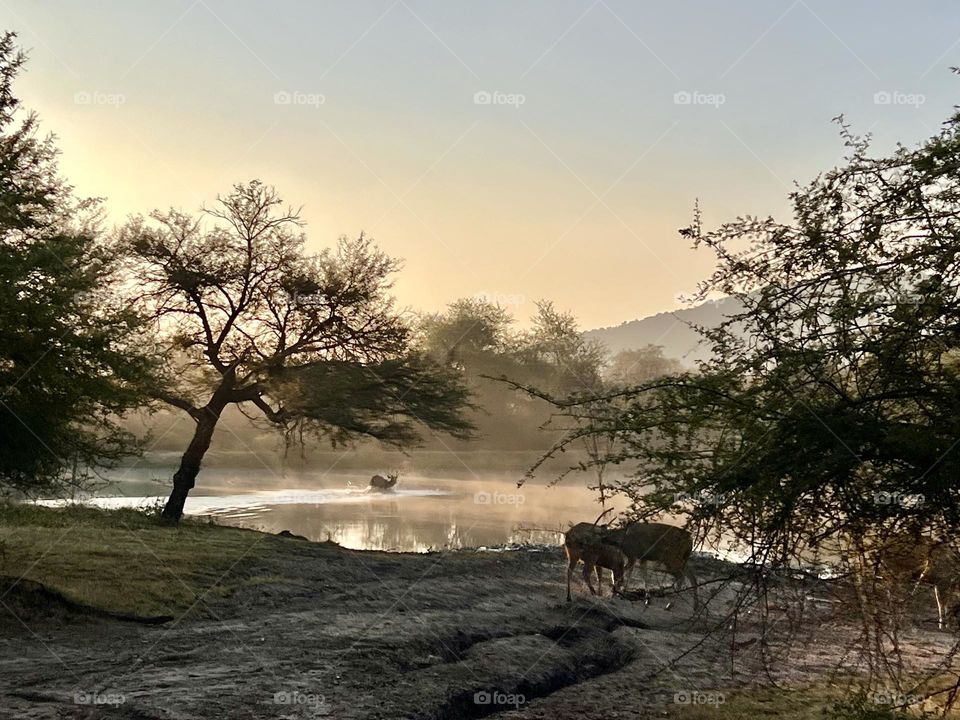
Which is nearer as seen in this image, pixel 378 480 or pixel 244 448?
pixel 378 480

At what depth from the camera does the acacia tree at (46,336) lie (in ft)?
38.3

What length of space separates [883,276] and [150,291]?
20580 millimetres

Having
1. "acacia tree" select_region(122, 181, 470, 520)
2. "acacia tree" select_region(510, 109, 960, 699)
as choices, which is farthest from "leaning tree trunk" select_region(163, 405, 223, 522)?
"acacia tree" select_region(510, 109, 960, 699)

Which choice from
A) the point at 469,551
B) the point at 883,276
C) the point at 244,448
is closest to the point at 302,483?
the point at 244,448

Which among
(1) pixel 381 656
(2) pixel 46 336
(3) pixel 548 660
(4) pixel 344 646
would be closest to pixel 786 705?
(3) pixel 548 660

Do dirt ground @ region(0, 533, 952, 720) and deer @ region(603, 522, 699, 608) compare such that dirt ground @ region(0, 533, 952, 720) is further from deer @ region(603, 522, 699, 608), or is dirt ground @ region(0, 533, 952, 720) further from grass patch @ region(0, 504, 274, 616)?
deer @ region(603, 522, 699, 608)

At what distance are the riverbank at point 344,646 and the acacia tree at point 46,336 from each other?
1.78 metres

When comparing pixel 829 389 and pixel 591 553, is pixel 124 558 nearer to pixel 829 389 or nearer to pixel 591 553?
pixel 591 553

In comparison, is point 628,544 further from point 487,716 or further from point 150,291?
point 150,291

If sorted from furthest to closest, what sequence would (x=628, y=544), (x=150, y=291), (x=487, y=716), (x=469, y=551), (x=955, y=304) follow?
(x=150, y=291)
(x=469, y=551)
(x=628, y=544)
(x=487, y=716)
(x=955, y=304)

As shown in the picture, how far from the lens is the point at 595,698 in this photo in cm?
887

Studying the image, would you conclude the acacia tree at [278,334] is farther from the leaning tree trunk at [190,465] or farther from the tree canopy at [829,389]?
the tree canopy at [829,389]

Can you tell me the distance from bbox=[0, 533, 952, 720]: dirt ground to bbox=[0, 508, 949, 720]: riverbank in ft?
0.09

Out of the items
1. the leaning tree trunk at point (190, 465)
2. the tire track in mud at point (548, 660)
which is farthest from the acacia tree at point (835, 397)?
the leaning tree trunk at point (190, 465)
